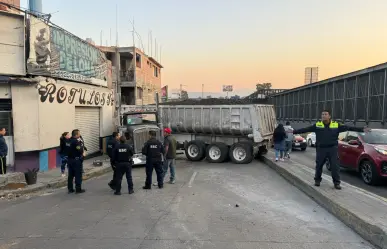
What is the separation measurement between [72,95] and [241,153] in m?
7.97

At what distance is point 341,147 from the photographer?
37.0 ft

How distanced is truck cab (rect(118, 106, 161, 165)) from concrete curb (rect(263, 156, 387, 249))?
7312 millimetres

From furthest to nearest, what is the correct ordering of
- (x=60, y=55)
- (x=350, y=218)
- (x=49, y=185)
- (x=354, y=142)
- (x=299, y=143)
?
(x=299, y=143) < (x=60, y=55) < (x=354, y=142) < (x=49, y=185) < (x=350, y=218)

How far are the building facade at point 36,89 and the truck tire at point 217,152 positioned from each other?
632cm

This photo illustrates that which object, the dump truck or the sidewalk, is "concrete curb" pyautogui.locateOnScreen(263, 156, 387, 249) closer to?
the dump truck

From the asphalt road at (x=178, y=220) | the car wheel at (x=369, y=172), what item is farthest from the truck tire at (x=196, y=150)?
the car wheel at (x=369, y=172)

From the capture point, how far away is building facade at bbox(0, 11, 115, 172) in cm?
1139

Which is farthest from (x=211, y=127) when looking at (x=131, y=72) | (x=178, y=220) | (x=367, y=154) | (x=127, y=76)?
(x=131, y=72)

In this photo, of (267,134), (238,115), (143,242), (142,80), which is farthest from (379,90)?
(142,80)

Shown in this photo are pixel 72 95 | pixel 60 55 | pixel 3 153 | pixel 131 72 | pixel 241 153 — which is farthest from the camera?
pixel 131 72

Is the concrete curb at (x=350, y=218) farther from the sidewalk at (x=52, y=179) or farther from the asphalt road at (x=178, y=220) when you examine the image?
the sidewalk at (x=52, y=179)

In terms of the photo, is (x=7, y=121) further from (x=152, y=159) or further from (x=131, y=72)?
(x=131, y=72)

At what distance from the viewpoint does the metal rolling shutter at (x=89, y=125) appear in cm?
1543

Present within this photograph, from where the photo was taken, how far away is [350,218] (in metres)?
5.87
